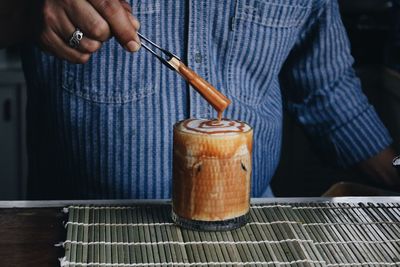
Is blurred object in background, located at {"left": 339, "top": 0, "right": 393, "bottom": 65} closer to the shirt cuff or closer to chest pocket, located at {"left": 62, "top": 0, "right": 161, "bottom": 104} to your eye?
the shirt cuff

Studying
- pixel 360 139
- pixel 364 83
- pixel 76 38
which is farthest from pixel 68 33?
pixel 364 83

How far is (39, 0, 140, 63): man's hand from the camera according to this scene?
1438mm

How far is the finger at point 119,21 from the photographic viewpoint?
56.4 inches

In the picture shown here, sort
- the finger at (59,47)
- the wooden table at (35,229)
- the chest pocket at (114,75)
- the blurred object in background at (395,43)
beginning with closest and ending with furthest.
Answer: the wooden table at (35,229), the finger at (59,47), the chest pocket at (114,75), the blurred object in background at (395,43)

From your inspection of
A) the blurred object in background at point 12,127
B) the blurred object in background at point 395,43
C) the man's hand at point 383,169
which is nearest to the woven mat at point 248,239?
the man's hand at point 383,169

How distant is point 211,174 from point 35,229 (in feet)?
1.05

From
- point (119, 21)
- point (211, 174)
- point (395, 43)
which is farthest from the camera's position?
point (395, 43)

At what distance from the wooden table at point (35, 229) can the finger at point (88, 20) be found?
0.32 meters

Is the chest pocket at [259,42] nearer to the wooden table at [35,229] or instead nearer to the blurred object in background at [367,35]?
the wooden table at [35,229]

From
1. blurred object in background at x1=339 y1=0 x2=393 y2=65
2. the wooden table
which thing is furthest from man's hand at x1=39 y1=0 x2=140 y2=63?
blurred object in background at x1=339 y1=0 x2=393 y2=65

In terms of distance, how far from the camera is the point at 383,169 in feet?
6.66

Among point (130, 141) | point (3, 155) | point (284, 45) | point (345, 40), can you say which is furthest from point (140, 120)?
point (3, 155)

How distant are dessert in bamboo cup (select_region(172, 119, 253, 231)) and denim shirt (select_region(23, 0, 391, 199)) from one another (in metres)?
0.46

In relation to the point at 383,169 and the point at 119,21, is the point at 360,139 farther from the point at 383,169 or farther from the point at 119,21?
the point at 119,21
